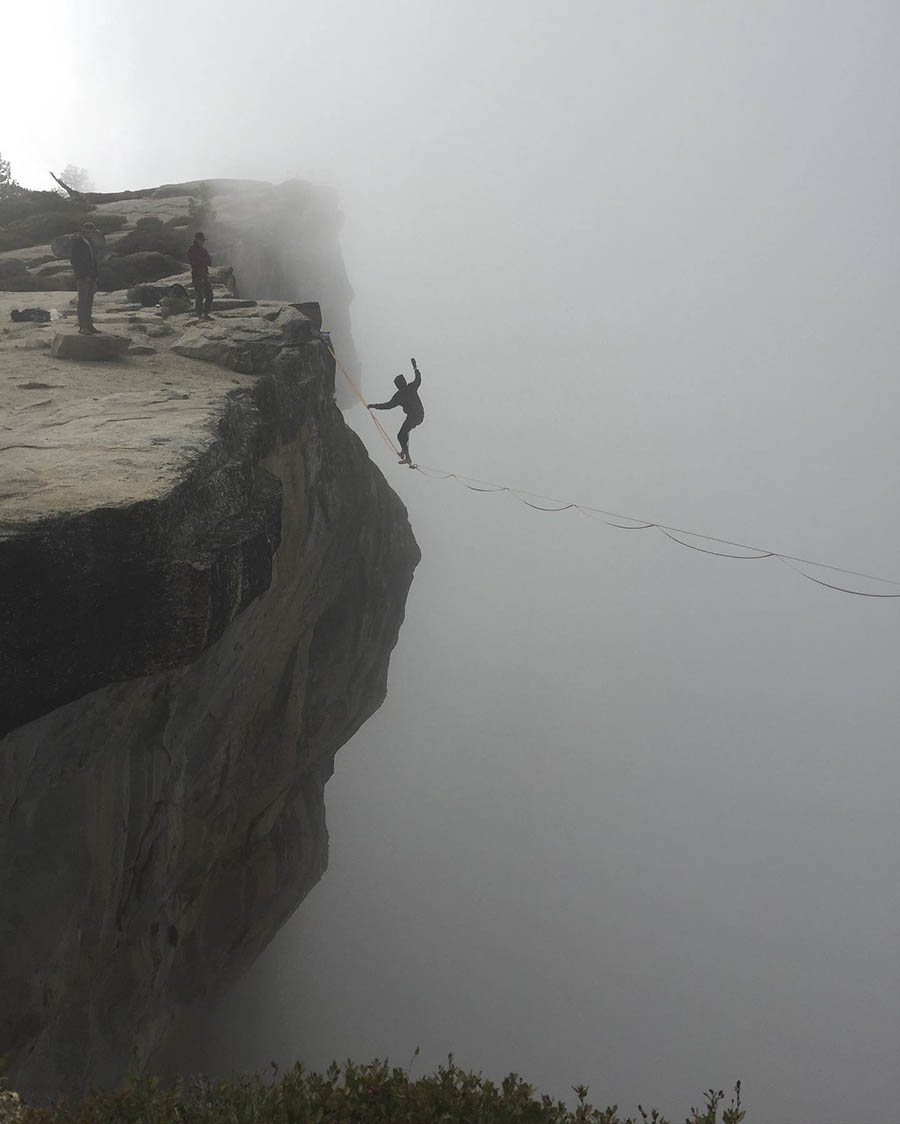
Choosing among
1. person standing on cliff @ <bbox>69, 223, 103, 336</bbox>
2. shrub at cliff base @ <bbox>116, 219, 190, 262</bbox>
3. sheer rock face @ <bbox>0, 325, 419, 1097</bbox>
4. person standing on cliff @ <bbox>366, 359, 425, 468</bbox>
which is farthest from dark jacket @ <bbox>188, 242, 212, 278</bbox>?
shrub at cliff base @ <bbox>116, 219, 190, 262</bbox>

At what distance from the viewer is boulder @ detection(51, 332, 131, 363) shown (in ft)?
42.5

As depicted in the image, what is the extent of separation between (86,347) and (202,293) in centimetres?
397

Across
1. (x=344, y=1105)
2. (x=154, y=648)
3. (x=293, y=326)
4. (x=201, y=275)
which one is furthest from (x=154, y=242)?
(x=344, y=1105)

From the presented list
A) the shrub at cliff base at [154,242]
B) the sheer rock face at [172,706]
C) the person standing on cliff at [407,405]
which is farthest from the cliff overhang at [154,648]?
the shrub at cliff base at [154,242]

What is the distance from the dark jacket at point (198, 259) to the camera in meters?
15.6

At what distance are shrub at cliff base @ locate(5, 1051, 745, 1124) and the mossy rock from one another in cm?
2179

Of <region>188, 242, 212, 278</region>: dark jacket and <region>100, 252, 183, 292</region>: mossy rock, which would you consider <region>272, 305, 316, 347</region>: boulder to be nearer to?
<region>188, 242, 212, 278</region>: dark jacket

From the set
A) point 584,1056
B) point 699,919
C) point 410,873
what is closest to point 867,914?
point 699,919

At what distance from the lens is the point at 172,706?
11.3 m

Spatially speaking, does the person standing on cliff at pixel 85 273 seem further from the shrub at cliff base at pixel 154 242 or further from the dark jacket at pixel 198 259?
the shrub at cliff base at pixel 154 242

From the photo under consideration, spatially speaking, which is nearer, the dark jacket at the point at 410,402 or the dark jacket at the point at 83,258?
the dark jacket at the point at 83,258

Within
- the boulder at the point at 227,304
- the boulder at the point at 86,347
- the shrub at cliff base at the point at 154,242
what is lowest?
the boulder at the point at 86,347

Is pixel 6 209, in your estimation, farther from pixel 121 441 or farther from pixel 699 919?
pixel 699 919

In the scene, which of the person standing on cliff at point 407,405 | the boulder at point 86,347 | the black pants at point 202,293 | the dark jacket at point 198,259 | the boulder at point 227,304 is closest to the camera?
the boulder at point 86,347
